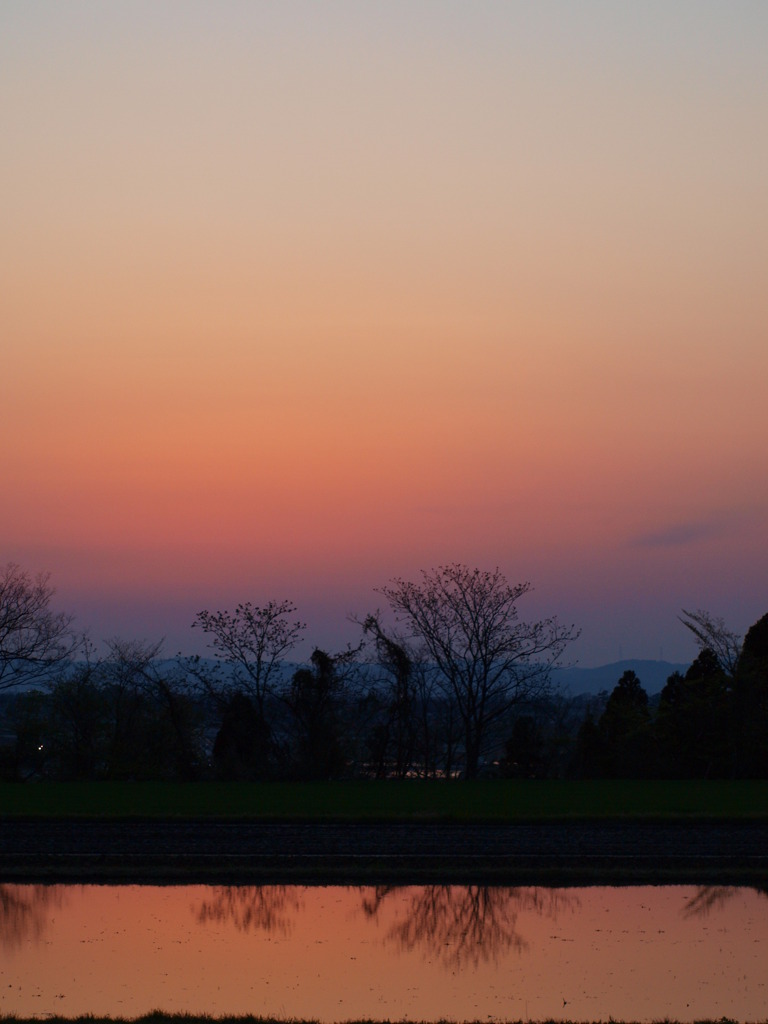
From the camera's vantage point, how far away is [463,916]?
13.3 m

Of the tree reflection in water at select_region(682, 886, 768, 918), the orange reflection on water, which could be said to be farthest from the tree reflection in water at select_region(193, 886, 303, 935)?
the tree reflection in water at select_region(682, 886, 768, 918)

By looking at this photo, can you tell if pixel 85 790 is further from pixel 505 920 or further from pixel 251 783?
pixel 505 920

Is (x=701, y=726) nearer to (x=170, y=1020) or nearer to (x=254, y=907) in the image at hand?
(x=254, y=907)

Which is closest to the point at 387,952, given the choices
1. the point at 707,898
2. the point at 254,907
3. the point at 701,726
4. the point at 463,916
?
the point at 463,916

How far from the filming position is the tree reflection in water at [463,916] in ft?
38.9

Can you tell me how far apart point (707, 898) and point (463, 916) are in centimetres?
317

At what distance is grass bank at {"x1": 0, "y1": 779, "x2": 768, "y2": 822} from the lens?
2197 cm

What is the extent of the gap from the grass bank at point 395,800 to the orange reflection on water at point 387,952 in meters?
7.48

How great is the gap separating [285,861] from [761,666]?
24031 mm

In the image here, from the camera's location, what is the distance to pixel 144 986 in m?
10.3

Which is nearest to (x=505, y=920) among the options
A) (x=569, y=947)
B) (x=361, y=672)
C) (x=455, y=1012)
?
(x=569, y=947)

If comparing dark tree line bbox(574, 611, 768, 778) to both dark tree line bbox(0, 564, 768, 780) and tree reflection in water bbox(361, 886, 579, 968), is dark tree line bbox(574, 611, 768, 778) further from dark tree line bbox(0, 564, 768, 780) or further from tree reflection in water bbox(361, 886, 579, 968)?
tree reflection in water bbox(361, 886, 579, 968)

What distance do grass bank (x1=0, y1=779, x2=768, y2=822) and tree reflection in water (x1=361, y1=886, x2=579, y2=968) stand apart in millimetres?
7121

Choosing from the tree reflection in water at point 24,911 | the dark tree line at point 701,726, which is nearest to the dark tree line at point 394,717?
the dark tree line at point 701,726
